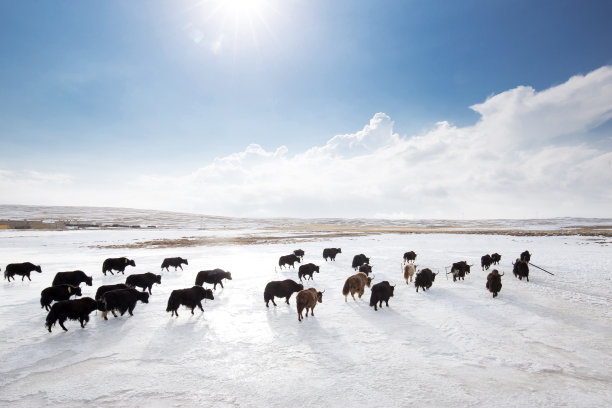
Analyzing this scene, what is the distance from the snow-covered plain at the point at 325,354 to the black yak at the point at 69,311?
0.31m

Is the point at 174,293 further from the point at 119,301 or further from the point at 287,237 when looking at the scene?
the point at 287,237

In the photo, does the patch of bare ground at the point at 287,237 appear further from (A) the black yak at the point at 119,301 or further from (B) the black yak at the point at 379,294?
(B) the black yak at the point at 379,294

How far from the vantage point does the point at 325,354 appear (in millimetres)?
6230

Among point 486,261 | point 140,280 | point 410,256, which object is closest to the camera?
point 140,280

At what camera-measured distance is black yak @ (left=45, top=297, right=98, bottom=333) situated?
7316 millimetres

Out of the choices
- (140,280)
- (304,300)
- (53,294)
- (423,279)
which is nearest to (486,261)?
(423,279)

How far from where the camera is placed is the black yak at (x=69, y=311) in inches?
288

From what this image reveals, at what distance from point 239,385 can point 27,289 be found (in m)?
12.8

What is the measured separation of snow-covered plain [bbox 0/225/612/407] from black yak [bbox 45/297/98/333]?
312 millimetres

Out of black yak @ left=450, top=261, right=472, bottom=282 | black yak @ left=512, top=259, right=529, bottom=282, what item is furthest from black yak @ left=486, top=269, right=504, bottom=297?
black yak @ left=512, top=259, right=529, bottom=282

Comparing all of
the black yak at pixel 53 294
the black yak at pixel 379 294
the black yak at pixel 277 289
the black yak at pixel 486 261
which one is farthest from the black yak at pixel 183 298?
the black yak at pixel 486 261

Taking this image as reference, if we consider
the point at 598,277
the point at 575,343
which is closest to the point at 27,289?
the point at 575,343

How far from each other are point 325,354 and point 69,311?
685cm

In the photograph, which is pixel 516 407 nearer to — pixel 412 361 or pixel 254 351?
pixel 412 361
